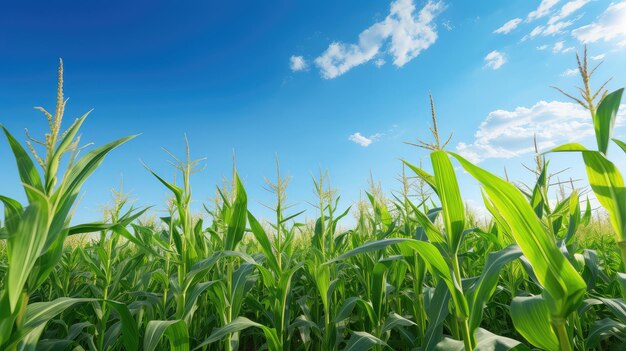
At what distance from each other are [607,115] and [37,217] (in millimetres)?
2309

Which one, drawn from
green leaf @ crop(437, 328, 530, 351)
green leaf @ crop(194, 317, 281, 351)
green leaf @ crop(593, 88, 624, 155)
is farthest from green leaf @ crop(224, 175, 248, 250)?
green leaf @ crop(593, 88, 624, 155)

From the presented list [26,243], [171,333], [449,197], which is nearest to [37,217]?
[26,243]

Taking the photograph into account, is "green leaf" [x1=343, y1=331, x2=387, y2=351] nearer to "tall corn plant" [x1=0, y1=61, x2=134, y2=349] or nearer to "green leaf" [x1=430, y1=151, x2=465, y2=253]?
"green leaf" [x1=430, y1=151, x2=465, y2=253]

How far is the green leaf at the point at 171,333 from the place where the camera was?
1758 millimetres

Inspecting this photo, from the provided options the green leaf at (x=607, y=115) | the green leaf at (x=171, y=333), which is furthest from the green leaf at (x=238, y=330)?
the green leaf at (x=607, y=115)

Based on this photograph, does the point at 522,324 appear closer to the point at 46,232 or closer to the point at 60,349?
the point at 46,232

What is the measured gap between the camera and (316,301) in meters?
3.47

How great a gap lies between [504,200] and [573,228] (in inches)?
52.7

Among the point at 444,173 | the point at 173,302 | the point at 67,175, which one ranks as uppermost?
the point at 67,175

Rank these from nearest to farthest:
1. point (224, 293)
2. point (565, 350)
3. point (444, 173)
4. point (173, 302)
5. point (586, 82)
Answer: point (565, 350)
point (444, 173)
point (586, 82)
point (224, 293)
point (173, 302)

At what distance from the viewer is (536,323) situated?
139 centimetres

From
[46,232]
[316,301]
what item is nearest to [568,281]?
[46,232]

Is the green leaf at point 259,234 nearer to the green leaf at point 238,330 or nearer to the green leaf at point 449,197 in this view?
the green leaf at point 238,330

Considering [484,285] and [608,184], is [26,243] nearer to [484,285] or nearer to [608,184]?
[484,285]
